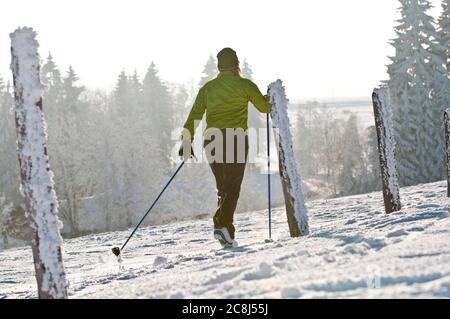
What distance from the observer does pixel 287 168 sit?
7.49 metres

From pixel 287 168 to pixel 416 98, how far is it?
86.1ft

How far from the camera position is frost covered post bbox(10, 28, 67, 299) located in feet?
14.5

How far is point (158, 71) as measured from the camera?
68.0 meters

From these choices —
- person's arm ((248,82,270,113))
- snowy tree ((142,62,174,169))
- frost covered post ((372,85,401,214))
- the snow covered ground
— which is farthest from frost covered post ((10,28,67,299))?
snowy tree ((142,62,174,169))

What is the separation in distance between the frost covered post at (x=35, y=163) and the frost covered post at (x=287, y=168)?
352 centimetres

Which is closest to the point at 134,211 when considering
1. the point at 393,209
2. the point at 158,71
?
the point at 158,71

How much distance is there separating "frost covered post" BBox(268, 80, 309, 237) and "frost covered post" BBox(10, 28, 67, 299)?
352 cm

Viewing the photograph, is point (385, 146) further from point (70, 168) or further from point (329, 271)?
point (70, 168)

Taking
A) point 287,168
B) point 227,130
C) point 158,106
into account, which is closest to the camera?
point 227,130

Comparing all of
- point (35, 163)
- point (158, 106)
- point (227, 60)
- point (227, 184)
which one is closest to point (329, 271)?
point (35, 163)

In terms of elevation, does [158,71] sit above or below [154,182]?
above

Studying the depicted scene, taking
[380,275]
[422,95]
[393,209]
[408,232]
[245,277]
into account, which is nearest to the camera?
[380,275]
